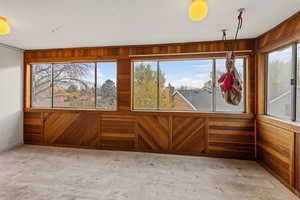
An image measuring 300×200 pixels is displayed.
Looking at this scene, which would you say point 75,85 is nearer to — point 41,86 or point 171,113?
point 41,86

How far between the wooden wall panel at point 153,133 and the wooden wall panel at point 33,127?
2.44m

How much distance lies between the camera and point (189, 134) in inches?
138

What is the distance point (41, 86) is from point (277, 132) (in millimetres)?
5059

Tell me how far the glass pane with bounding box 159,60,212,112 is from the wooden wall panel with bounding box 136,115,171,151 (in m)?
0.32

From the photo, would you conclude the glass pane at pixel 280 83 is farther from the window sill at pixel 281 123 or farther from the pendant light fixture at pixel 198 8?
the pendant light fixture at pixel 198 8

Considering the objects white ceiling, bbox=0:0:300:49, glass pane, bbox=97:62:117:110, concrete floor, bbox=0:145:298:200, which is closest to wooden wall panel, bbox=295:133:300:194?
concrete floor, bbox=0:145:298:200

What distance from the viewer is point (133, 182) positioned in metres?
2.40

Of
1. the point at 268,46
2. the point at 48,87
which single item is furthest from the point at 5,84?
the point at 268,46

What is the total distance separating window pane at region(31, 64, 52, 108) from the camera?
13.8 feet

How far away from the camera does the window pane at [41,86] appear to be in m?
4.21

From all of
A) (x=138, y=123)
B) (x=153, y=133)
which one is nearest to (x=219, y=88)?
(x=153, y=133)

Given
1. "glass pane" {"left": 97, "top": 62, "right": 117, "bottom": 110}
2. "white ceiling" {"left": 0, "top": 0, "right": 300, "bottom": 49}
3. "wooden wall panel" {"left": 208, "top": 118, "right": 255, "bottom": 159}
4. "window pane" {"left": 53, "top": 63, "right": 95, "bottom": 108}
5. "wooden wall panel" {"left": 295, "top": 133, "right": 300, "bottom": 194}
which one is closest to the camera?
"white ceiling" {"left": 0, "top": 0, "right": 300, "bottom": 49}

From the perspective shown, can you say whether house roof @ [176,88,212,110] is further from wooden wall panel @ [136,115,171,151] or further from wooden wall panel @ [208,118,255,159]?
wooden wall panel @ [136,115,171,151]

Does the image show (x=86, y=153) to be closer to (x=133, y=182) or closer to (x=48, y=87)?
(x=133, y=182)
